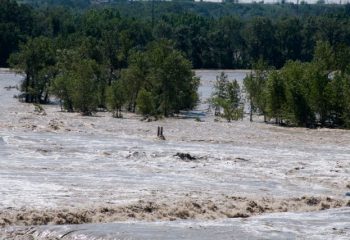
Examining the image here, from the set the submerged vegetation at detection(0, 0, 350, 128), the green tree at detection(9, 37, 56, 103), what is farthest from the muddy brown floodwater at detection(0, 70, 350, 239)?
the green tree at detection(9, 37, 56, 103)

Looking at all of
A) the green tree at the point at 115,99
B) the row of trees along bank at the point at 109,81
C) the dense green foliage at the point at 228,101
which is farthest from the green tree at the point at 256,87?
the green tree at the point at 115,99

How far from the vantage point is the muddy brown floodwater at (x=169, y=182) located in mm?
21641

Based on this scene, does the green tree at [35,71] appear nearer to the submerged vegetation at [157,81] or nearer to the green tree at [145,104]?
the submerged vegetation at [157,81]

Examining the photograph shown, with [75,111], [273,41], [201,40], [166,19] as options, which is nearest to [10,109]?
[75,111]

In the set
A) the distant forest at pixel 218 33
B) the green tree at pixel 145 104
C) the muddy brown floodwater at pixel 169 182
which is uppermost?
→ the distant forest at pixel 218 33

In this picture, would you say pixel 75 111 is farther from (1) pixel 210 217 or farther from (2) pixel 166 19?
(2) pixel 166 19

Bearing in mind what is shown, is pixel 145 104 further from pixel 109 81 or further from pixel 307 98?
pixel 109 81

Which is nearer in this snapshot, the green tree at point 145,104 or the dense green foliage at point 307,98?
the dense green foliage at point 307,98

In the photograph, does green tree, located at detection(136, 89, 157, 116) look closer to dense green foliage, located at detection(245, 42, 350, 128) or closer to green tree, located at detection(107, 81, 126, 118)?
green tree, located at detection(107, 81, 126, 118)

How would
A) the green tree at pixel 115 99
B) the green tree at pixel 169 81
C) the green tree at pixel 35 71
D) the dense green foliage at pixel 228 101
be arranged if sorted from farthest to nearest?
the green tree at pixel 35 71 < the green tree at pixel 169 81 < the green tree at pixel 115 99 < the dense green foliage at pixel 228 101

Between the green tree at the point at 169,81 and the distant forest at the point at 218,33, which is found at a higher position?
the distant forest at the point at 218,33

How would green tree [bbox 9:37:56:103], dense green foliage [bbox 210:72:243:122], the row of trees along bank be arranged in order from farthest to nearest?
green tree [bbox 9:37:56:103], the row of trees along bank, dense green foliage [bbox 210:72:243:122]

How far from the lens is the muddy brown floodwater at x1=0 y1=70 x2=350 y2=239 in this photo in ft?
71.0

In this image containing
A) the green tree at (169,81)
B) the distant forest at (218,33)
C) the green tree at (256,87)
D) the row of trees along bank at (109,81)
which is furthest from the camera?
the distant forest at (218,33)
